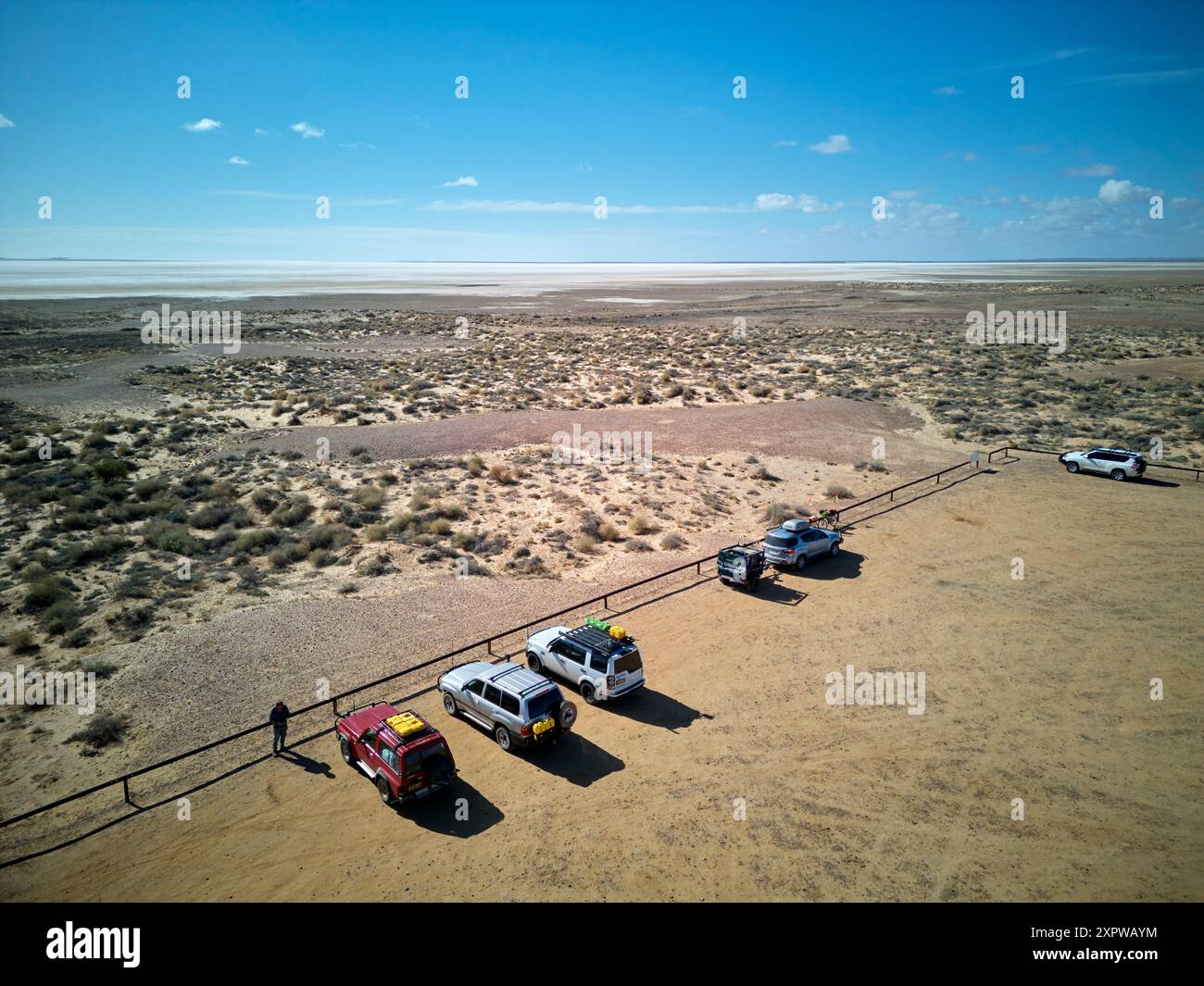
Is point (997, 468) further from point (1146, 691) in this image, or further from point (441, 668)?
point (441, 668)

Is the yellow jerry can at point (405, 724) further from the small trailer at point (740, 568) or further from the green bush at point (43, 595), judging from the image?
the green bush at point (43, 595)

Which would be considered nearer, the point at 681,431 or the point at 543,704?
the point at 543,704

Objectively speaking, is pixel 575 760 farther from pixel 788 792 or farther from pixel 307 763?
pixel 307 763

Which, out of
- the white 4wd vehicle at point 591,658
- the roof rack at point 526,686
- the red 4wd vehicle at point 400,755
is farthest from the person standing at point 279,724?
the white 4wd vehicle at point 591,658

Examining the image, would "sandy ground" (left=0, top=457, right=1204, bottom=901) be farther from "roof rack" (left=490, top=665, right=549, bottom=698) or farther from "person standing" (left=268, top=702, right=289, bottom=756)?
"roof rack" (left=490, top=665, right=549, bottom=698)

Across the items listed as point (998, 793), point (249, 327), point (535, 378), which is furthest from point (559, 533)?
point (249, 327)

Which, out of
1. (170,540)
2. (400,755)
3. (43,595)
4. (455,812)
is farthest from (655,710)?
(170,540)
